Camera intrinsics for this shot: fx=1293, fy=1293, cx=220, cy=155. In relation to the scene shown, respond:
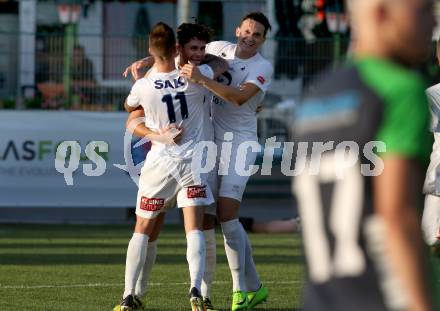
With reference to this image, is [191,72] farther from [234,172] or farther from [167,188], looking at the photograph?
[234,172]

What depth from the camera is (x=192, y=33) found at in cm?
902

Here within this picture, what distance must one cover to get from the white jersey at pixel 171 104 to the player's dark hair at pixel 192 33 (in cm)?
28

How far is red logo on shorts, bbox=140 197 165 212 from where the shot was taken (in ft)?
29.7

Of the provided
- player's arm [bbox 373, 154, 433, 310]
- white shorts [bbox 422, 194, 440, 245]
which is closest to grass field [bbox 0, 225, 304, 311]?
white shorts [bbox 422, 194, 440, 245]

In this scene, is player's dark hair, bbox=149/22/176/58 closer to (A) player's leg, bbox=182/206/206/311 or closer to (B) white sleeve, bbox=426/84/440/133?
(A) player's leg, bbox=182/206/206/311

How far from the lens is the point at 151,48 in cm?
882

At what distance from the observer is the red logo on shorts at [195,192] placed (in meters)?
9.01

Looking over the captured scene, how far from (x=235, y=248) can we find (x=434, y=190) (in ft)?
5.30

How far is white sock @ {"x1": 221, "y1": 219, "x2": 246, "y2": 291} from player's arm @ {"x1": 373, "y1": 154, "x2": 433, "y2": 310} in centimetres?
594

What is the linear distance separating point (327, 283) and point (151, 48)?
5285 millimetres

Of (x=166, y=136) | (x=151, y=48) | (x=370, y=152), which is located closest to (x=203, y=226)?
(x=166, y=136)

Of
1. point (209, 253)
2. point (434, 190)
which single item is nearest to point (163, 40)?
point (209, 253)

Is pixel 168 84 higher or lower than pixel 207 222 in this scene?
higher

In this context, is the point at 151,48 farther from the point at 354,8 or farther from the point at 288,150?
the point at 288,150
